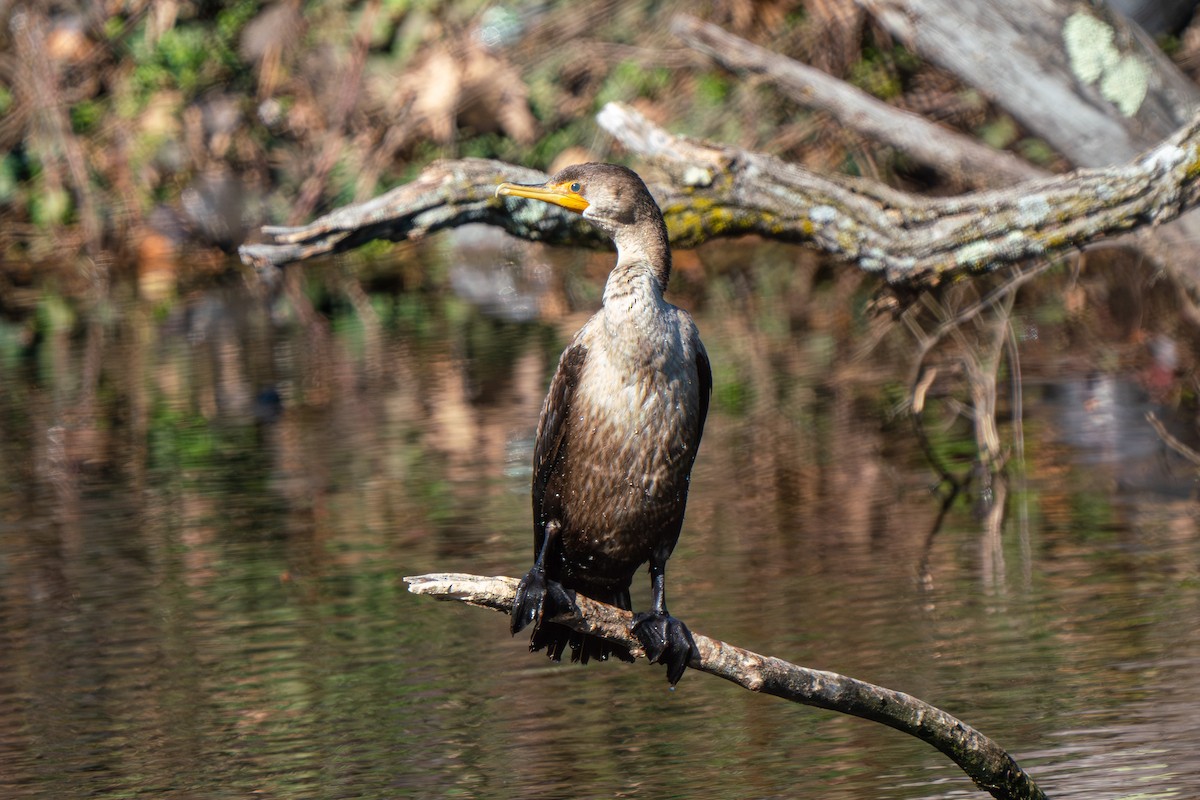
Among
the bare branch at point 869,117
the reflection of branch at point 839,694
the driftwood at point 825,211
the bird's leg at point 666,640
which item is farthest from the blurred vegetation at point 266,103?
the reflection of branch at point 839,694

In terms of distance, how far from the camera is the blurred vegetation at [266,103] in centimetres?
1396

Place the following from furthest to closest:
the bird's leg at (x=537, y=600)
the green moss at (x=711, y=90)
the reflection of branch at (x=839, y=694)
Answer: the green moss at (x=711, y=90)
the bird's leg at (x=537, y=600)
the reflection of branch at (x=839, y=694)

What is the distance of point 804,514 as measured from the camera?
6.61m

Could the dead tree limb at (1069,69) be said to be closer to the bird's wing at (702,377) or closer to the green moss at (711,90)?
the bird's wing at (702,377)

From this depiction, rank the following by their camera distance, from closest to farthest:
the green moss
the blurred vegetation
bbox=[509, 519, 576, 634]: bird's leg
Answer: bbox=[509, 519, 576, 634]: bird's leg < the green moss < the blurred vegetation

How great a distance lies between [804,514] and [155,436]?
11.8 ft

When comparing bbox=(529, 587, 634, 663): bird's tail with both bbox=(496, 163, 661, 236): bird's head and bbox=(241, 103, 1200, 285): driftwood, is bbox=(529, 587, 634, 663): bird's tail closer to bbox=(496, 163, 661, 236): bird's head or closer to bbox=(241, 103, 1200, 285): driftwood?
bbox=(496, 163, 661, 236): bird's head

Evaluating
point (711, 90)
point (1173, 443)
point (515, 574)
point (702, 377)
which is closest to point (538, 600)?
point (702, 377)

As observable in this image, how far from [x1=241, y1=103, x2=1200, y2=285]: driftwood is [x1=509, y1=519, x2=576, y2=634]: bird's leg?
56.7 inches

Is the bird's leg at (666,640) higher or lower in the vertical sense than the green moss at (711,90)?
lower

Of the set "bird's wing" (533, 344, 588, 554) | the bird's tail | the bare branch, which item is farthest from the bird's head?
the bare branch

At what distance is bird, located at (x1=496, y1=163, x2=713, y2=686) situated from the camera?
3.82 m

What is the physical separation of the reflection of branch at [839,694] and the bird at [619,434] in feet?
0.91

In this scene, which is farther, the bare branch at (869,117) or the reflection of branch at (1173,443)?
the bare branch at (869,117)
